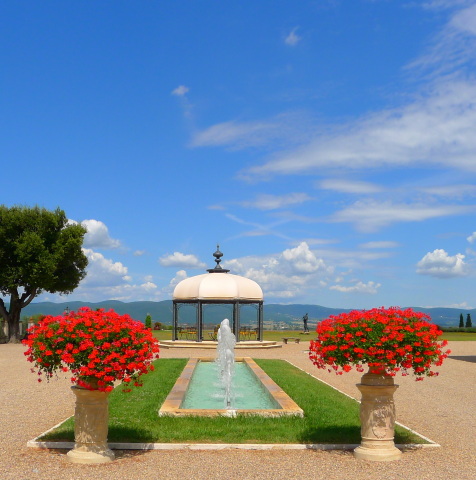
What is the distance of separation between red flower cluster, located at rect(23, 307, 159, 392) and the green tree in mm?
28849

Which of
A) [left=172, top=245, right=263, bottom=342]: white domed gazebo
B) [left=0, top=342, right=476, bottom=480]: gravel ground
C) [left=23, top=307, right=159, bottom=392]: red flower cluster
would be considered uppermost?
[left=172, top=245, right=263, bottom=342]: white domed gazebo

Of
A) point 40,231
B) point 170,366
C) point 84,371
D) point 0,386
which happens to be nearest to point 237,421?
point 84,371

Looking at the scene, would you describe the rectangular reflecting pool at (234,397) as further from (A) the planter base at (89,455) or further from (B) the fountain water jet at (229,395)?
(A) the planter base at (89,455)

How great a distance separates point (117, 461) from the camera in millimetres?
8562

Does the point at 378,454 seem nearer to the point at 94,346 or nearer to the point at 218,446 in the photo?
the point at 218,446

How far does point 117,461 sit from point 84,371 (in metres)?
1.42

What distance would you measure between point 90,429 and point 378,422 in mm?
4131

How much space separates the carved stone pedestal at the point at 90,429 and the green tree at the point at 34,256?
29.2m

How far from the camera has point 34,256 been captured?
120ft

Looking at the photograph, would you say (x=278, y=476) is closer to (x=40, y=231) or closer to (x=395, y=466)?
(x=395, y=466)

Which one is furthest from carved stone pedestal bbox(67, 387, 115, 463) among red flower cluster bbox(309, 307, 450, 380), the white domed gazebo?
the white domed gazebo

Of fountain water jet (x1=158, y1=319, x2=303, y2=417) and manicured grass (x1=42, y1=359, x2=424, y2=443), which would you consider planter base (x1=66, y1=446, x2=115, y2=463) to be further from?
fountain water jet (x1=158, y1=319, x2=303, y2=417)

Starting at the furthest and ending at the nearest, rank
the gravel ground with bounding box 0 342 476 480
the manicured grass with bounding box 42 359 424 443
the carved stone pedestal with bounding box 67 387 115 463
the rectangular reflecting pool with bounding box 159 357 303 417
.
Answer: the rectangular reflecting pool with bounding box 159 357 303 417 → the manicured grass with bounding box 42 359 424 443 → the carved stone pedestal with bounding box 67 387 115 463 → the gravel ground with bounding box 0 342 476 480

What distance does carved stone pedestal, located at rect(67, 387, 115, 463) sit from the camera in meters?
8.54
